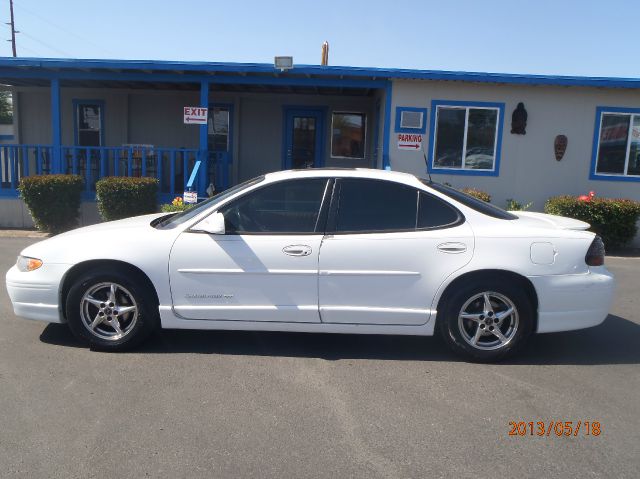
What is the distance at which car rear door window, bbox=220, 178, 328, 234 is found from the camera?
4.64 m

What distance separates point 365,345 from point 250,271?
50.7 inches

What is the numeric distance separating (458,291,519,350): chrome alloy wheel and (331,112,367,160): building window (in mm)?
10410

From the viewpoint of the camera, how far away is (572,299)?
4.52 m

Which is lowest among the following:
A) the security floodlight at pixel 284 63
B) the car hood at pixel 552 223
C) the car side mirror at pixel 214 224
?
the car side mirror at pixel 214 224

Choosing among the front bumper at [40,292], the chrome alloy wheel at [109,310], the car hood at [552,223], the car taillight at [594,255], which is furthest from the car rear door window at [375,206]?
the front bumper at [40,292]

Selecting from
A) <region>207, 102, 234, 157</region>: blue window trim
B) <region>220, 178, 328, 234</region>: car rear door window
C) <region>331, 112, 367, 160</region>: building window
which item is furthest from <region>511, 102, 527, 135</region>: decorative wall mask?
<region>220, 178, 328, 234</region>: car rear door window

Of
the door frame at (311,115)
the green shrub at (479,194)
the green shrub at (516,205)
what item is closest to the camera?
the green shrub at (479,194)

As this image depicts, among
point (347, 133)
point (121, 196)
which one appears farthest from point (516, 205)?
point (121, 196)

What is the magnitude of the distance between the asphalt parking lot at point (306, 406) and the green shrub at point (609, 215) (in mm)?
5798

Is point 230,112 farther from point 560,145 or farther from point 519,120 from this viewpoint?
point 560,145

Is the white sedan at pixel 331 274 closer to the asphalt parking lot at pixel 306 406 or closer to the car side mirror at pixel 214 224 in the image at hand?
the car side mirror at pixel 214 224

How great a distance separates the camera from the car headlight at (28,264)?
184 inches

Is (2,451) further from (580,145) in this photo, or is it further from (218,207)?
(580,145)
